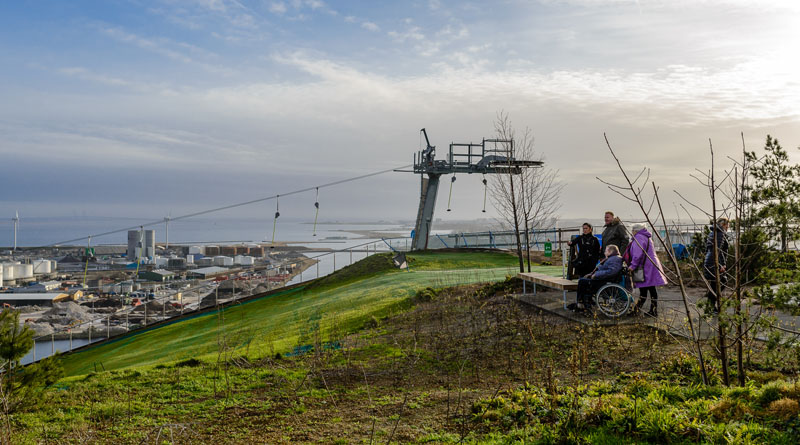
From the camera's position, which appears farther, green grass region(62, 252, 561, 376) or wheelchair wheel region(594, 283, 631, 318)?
green grass region(62, 252, 561, 376)

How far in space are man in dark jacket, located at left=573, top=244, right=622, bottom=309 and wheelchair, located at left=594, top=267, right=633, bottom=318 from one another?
0.11 m

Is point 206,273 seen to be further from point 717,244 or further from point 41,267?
point 717,244

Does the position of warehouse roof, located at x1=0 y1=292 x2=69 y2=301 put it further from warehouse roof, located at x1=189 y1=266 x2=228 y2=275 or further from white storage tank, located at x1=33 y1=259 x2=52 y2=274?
white storage tank, located at x1=33 y1=259 x2=52 y2=274

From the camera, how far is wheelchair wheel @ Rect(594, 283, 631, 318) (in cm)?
972

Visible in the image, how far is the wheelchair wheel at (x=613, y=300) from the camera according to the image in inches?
383

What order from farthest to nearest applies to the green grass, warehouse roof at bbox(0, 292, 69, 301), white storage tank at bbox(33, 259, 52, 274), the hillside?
white storage tank at bbox(33, 259, 52, 274) → warehouse roof at bbox(0, 292, 69, 301) → the green grass → the hillside

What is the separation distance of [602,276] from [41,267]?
90.0m

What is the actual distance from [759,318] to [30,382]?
30.9 feet

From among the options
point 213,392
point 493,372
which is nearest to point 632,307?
point 493,372

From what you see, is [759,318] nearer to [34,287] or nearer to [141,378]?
[141,378]

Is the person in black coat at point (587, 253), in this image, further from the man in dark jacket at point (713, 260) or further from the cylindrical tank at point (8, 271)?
the cylindrical tank at point (8, 271)

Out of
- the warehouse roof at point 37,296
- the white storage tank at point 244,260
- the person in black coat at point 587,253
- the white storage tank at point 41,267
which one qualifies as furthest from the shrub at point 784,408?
the white storage tank at point 41,267

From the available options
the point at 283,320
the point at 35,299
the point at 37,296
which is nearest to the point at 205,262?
the point at 37,296

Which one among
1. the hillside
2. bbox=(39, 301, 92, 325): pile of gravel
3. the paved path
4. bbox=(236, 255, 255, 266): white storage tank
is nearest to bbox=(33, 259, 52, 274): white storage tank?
bbox=(236, 255, 255, 266): white storage tank
